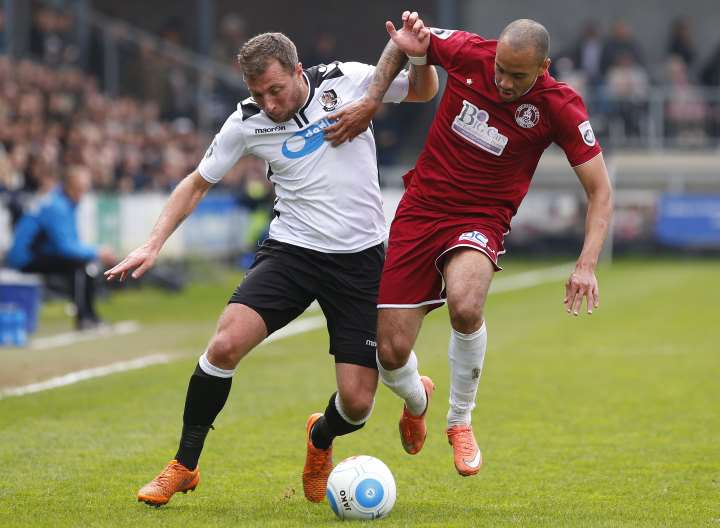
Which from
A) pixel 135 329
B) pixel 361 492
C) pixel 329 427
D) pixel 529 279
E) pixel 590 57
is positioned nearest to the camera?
pixel 361 492

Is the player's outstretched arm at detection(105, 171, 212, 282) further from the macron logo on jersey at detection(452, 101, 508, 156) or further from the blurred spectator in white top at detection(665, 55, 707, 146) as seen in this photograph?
the blurred spectator in white top at detection(665, 55, 707, 146)

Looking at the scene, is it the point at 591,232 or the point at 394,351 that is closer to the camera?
the point at 591,232

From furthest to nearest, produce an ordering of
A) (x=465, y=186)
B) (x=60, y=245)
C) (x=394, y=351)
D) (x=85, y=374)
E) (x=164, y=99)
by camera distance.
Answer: (x=164, y=99), (x=60, y=245), (x=85, y=374), (x=465, y=186), (x=394, y=351)

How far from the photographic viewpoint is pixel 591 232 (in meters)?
6.25

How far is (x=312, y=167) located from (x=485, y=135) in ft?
2.79

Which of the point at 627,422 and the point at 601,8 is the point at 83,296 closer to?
the point at 627,422

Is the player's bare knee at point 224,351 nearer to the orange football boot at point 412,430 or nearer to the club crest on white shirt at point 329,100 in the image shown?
the orange football boot at point 412,430

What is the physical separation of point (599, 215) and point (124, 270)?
2196 mm

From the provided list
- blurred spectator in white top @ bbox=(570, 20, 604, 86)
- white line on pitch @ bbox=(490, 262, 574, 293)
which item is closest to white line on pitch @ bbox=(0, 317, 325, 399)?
white line on pitch @ bbox=(490, 262, 574, 293)

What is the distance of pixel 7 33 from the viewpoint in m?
23.3

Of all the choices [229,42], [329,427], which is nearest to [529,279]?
[229,42]

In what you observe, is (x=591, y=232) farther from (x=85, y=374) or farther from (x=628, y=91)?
(x=628, y=91)

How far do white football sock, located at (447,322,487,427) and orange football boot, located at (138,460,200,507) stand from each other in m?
1.35

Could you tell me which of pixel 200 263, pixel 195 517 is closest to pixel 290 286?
pixel 195 517
